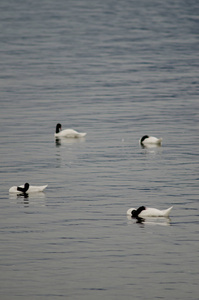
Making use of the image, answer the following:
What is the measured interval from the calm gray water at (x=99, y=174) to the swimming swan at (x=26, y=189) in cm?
24

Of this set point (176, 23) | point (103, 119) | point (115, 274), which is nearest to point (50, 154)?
point (103, 119)

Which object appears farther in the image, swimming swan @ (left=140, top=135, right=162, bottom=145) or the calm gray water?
swimming swan @ (left=140, top=135, right=162, bottom=145)

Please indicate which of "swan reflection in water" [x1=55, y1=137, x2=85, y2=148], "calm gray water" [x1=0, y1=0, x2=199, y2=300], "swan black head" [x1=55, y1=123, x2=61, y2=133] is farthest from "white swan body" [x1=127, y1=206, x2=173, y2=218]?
"swan black head" [x1=55, y1=123, x2=61, y2=133]

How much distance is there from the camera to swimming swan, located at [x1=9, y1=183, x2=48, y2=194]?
30.9m

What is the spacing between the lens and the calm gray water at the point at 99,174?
2161 centimetres

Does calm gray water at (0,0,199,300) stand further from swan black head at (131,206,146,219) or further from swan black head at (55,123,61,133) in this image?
swan black head at (55,123,61,133)

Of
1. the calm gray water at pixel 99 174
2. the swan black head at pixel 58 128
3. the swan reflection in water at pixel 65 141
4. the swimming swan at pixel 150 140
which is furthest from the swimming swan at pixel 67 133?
the swimming swan at pixel 150 140

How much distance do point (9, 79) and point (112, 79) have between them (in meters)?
9.06

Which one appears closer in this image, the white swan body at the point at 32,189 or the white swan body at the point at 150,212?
the white swan body at the point at 150,212

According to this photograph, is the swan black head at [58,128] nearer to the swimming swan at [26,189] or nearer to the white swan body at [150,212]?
the swimming swan at [26,189]

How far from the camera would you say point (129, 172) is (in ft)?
116

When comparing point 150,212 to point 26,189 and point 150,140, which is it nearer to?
point 26,189

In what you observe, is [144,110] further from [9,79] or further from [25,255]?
[25,255]

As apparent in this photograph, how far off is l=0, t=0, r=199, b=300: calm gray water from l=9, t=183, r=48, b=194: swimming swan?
24cm
